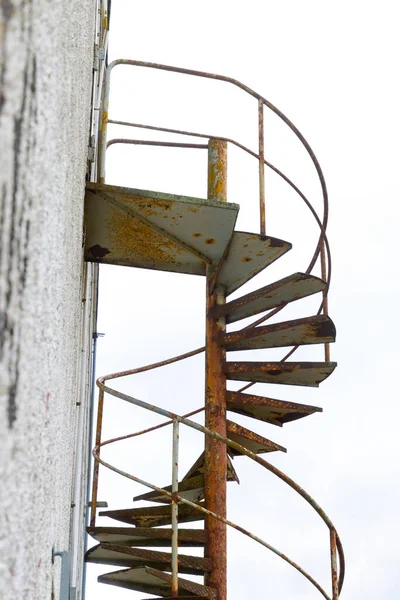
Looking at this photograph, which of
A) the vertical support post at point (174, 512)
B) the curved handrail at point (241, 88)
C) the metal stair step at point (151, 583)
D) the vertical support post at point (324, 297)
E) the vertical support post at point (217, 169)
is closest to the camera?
the vertical support post at point (174, 512)

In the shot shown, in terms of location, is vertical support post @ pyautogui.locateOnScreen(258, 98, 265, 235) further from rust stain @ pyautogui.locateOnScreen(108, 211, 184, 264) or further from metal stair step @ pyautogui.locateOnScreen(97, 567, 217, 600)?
metal stair step @ pyautogui.locateOnScreen(97, 567, 217, 600)

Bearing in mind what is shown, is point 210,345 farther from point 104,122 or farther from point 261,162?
point 104,122

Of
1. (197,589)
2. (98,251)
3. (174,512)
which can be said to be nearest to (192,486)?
(197,589)

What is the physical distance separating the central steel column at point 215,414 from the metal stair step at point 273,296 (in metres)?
0.14

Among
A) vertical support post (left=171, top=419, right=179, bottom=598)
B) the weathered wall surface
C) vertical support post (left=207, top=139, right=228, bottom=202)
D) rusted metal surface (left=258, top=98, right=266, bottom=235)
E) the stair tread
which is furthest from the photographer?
vertical support post (left=207, top=139, right=228, bottom=202)

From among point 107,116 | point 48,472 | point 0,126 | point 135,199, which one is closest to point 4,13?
point 0,126

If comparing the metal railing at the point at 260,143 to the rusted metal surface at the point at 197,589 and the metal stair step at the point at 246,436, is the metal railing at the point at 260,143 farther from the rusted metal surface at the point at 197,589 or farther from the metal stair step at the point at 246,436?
the rusted metal surface at the point at 197,589

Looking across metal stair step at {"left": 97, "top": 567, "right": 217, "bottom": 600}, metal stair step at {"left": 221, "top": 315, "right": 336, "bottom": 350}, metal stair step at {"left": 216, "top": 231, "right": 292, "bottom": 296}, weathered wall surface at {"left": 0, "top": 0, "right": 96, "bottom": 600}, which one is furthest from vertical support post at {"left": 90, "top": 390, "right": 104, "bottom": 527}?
weathered wall surface at {"left": 0, "top": 0, "right": 96, "bottom": 600}

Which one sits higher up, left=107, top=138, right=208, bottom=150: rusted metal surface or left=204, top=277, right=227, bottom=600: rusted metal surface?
left=107, top=138, right=208, bottom=150: rusted metal surface

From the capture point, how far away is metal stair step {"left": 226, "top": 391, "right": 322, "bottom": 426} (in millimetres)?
5868

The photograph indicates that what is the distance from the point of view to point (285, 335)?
605 centimetres

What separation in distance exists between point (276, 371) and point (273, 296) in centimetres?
61

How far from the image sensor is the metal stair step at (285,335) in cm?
593

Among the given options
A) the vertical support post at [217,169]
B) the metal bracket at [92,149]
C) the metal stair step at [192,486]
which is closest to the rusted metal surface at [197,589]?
the metal stair step at [192,486]
